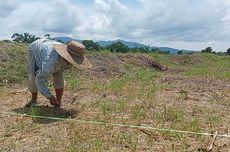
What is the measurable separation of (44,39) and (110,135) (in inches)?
82.6

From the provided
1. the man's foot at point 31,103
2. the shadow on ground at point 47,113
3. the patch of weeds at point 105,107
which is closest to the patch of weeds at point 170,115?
the patch of weeds at point 105,107

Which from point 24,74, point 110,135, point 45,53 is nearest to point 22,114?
point 45,53

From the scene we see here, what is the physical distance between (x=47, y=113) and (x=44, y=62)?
0.74 m

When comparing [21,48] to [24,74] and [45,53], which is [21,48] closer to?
[24,74]

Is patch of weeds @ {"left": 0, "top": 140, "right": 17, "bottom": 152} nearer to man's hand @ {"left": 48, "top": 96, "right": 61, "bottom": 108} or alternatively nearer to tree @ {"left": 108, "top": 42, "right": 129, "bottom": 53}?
Result: man's hand @ {"left": 48, "top": 96, "right": 61, "bottom": 108}

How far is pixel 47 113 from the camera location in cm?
622

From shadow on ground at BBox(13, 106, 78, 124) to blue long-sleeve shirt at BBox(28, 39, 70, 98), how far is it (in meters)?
0.27

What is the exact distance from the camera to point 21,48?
11906mm

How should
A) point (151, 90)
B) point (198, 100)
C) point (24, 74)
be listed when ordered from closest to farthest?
point (198, 100) → point (151, 90) → point (24, 74)

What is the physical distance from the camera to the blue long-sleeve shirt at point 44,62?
5.95 meters

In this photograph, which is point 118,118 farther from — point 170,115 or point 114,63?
point 114,63

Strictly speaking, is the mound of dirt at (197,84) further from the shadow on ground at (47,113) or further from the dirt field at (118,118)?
the shadow on ground at (47,113)

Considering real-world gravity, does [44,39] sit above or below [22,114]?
above

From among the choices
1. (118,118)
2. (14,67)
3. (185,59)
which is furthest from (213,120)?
(185,59)
